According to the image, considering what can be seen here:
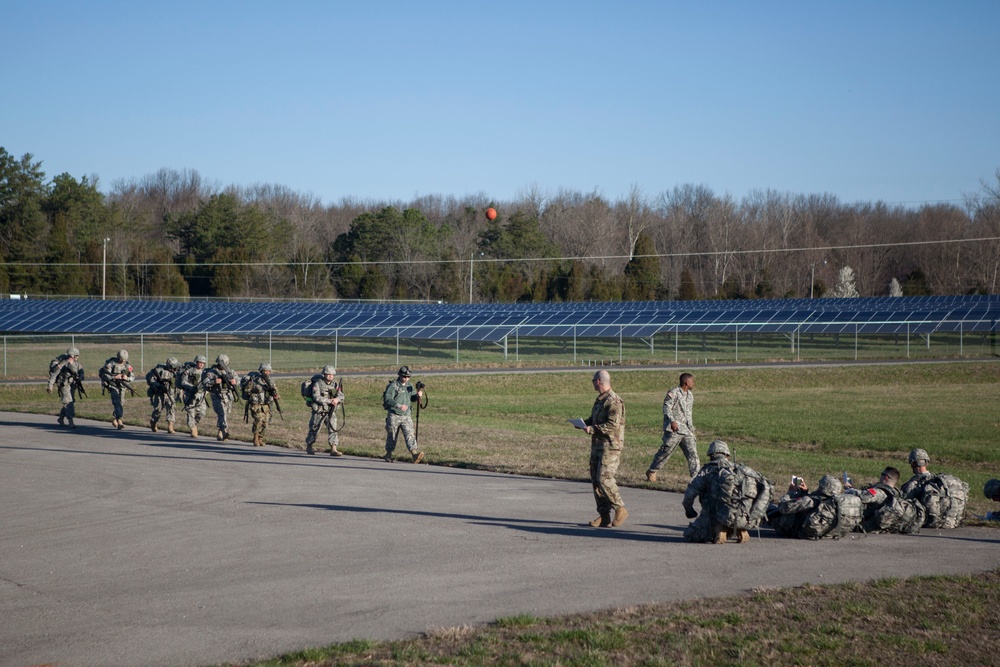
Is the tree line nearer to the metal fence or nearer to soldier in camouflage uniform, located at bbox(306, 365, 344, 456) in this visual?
the metal fence

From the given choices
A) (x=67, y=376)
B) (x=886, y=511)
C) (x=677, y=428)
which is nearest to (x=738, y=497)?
(x=886, y=511)

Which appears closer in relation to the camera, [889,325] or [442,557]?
[442,557]

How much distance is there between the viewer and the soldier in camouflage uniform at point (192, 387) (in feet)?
74.3

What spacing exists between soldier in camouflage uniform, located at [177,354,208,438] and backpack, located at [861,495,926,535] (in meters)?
15.4

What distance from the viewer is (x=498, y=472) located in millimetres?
17500

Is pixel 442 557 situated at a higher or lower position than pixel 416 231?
lower

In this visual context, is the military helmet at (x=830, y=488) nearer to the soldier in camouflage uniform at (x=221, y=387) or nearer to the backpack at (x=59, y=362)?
the soldier in camouflage uniform at (x=221, y=387)

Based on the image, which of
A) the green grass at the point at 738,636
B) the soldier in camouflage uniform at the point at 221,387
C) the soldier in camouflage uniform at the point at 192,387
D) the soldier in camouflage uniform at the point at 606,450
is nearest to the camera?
the green grass at the point at 738,636

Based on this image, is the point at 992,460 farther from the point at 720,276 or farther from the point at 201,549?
the point at 720,276

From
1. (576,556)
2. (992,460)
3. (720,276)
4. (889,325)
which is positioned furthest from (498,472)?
(720,276)

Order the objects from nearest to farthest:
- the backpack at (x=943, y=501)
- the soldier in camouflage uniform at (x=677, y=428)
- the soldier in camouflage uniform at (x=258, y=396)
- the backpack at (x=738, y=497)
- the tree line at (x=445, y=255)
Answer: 1. the backpack at (x=738, y=497)
2. the backpack at (x=943, y=501)
3. the soldier in camouflage uniform at (x=677, y=428)
4. the soldier in camouflage uniform at (x=258, y=396)
5. the tree line at (x=445, y=255)

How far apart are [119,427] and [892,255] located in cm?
11058

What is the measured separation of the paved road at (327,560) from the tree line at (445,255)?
243 feet

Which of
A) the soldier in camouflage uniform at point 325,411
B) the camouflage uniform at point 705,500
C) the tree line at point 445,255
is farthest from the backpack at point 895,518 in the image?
the tree line at point 445,255
